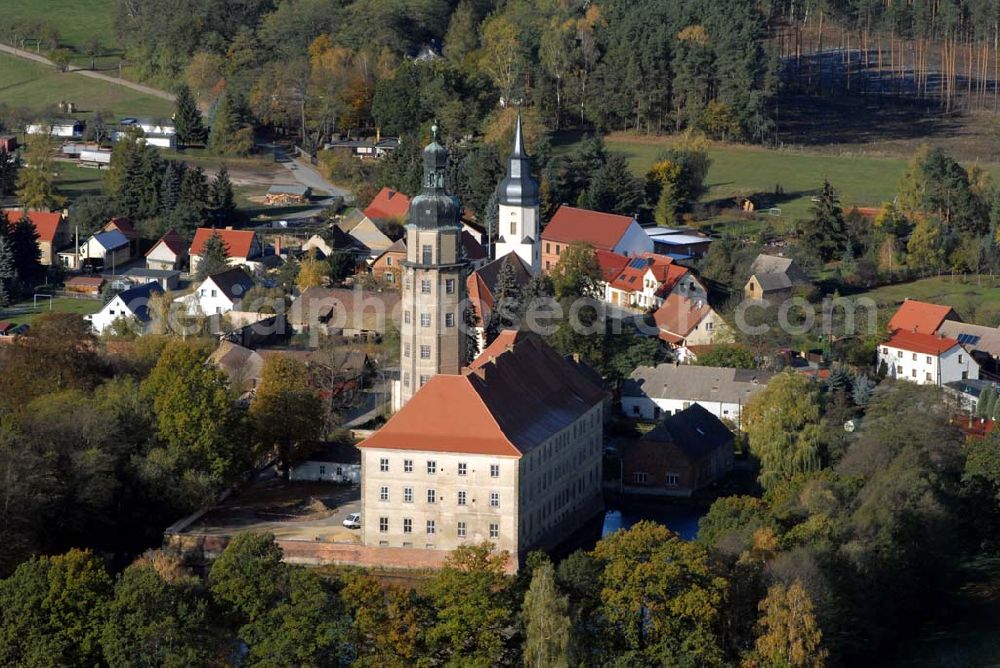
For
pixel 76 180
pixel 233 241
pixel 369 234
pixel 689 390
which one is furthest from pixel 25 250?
pixel 689 390

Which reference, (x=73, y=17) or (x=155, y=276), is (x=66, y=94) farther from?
(x=155, y=276)

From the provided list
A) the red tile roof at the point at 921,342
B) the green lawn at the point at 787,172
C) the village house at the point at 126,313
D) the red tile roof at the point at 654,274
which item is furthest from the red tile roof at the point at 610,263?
the village house at the point at 126,313

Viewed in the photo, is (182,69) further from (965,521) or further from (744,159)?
(965,521)

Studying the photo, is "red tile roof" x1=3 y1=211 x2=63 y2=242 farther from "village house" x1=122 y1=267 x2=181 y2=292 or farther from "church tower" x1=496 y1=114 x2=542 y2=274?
"church tower" x1=496 y1=114 x2=542 y2=274

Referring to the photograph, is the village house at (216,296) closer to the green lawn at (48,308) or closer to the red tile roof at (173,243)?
the green lawn at (48,308)

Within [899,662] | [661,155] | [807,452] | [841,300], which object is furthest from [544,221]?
[899,662]

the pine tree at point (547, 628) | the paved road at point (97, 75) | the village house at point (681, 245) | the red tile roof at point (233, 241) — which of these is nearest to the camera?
the pine tree at point (547, 628)
